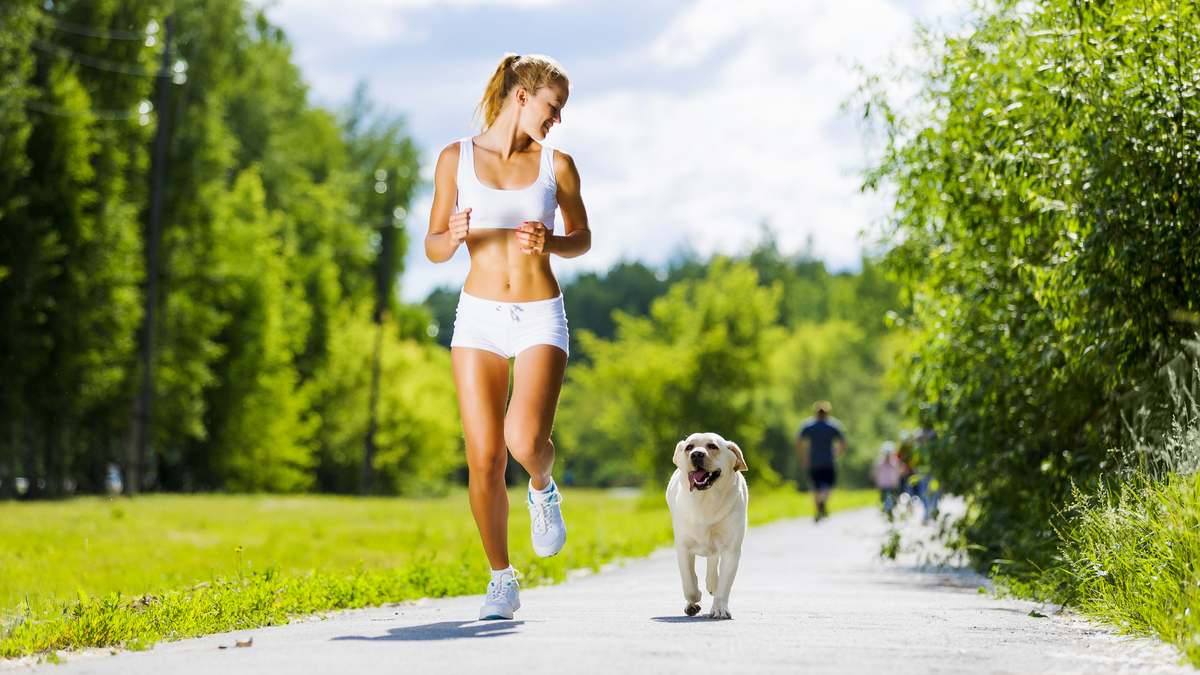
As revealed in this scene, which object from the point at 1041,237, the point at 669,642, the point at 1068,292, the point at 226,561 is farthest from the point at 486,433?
the point at 226,561

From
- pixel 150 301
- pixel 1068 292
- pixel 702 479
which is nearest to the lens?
pixel 702 479

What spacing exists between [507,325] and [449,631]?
62.5 inches

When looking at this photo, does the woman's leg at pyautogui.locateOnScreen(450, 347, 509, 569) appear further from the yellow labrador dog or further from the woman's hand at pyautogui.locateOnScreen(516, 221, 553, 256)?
the yellow labrador dog

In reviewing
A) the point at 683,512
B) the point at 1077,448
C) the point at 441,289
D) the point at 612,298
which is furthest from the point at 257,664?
the point at 612,298

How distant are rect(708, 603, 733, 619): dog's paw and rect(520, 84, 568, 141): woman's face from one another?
2.75 meters

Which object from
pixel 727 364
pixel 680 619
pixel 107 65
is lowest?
pixel 680 619

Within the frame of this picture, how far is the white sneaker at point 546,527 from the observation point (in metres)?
6.54

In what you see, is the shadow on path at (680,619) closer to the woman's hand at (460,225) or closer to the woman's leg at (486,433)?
the woman's leg at (486,433)

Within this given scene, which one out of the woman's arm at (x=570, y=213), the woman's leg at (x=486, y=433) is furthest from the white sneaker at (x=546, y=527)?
the woman's arm at (x=570, y=213)

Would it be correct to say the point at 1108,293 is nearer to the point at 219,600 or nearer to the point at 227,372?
the point at 219,600

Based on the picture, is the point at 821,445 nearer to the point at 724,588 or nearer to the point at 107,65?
the point at 724,588

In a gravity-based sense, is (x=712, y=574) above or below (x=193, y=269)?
below

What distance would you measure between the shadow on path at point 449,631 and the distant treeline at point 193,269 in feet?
86.8

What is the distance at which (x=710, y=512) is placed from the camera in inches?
269
